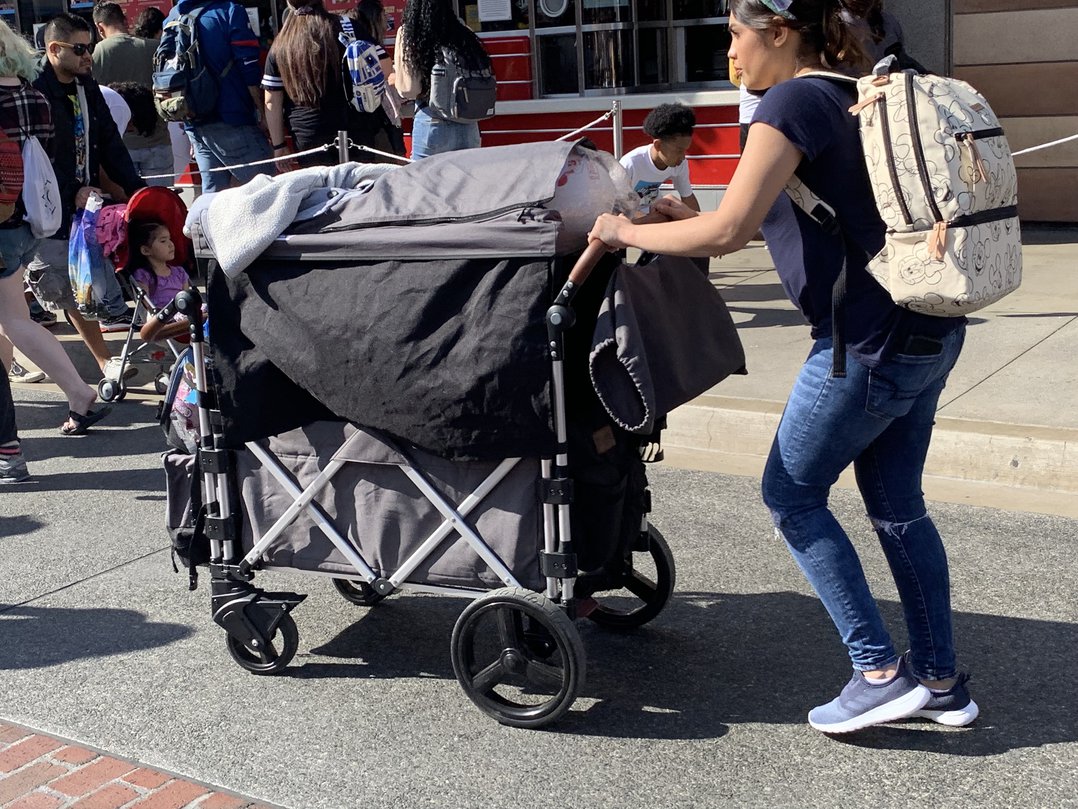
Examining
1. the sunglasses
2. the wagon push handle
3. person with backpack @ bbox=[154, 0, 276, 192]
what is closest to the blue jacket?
person with backpack @ bbox=[154, 0, 276, 192]

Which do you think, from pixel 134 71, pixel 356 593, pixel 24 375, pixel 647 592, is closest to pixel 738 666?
pixel 647 592

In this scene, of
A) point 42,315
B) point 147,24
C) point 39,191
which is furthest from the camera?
point 147,24

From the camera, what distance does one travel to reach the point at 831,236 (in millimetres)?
3158

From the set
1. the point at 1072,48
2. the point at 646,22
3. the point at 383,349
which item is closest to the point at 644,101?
the point at 646,22

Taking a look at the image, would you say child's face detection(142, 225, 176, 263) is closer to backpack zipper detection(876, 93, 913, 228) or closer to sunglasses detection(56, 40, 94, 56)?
sunglasses detection(56, 40, 94, 56)

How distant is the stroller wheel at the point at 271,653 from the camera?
13.1 feet

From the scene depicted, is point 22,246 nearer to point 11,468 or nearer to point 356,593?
point 11,468

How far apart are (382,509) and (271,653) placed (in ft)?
2.04

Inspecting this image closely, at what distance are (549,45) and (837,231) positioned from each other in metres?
9.00

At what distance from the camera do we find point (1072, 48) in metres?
9.91

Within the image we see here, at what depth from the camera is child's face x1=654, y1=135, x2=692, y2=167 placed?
7.61 metres

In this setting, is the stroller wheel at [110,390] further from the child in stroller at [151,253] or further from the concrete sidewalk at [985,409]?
the concrete sidewalk at [985,409]

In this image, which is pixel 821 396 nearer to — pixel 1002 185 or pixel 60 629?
pixel 1002 185

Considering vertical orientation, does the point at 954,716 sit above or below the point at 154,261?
below
